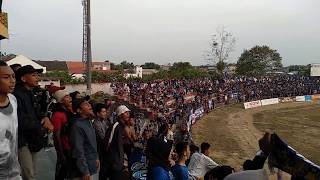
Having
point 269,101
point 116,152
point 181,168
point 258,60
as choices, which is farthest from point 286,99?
point 181,168

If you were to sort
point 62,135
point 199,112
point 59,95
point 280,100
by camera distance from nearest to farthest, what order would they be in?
point 62,135, point 59,95, point 199,112, point 280,100

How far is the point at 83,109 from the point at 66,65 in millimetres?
90384

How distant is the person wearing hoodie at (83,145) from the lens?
5.54 metres

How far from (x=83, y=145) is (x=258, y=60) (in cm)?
9338

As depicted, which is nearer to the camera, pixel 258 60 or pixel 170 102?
pixel 170 102

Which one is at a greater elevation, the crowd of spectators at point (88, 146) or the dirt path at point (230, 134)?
the crowd of spectators at point (88, 146)

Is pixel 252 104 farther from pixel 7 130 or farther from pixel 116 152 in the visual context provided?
pixel 7 130

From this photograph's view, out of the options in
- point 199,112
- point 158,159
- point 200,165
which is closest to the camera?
point 158,159

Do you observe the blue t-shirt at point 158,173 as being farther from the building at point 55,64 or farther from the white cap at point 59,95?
the building at point 55,64

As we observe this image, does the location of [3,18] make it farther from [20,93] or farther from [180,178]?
[180,178]

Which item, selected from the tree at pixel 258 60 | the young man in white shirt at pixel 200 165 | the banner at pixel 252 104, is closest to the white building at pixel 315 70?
the tree at pixel 258 60

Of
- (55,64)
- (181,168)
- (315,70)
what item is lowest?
(315,70)

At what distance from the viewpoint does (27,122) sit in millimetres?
4727

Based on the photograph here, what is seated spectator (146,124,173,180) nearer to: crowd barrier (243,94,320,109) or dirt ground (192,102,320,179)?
dirt ground (192,102,320,179)
